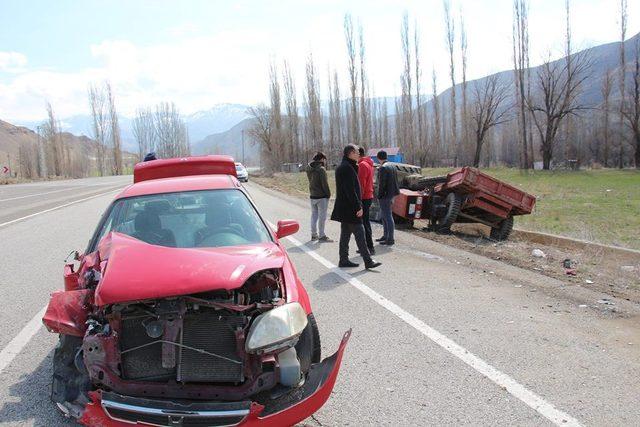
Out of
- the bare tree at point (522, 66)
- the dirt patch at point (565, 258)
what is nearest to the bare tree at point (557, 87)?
the bare tree at point (522, 66)

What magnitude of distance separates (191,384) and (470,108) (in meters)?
60.1

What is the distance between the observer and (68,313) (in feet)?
11.4

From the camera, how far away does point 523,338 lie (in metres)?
5.31

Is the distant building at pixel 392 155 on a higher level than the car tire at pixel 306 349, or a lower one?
higher

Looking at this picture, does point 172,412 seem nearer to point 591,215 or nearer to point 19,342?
point 19,342

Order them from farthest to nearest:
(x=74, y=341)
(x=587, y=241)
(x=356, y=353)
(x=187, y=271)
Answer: (x=587, y=241) < (x=356, y=353) < (x=74, y=341) < (x=187, y=271)

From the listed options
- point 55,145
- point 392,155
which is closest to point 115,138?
point 55,145

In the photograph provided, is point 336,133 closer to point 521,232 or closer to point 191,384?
point 521,232

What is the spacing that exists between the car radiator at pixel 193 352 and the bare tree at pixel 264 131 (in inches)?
2482

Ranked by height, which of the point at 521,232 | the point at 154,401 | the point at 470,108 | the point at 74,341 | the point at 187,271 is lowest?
the point at 521,232

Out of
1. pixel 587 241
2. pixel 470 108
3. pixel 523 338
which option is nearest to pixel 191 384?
pixel 523 338

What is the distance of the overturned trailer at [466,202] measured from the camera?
12773 mm

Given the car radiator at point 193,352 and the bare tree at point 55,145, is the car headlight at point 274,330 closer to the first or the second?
the car radiator at point 193,352

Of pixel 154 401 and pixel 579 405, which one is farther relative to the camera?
pixel 579 405
